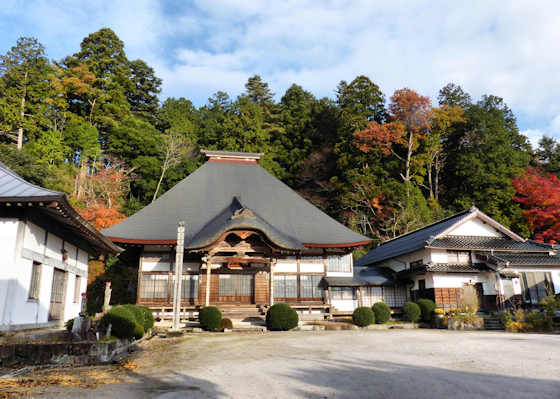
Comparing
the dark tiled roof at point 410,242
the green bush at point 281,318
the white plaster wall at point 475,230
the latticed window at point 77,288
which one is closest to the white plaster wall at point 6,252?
the latticed window at point 77,288

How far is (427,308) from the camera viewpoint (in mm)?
19891

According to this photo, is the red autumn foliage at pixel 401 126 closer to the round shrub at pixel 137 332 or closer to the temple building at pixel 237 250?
the temple building at pixel 237 250

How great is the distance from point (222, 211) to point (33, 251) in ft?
38.0

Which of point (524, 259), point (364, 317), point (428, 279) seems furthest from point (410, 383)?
point (524, 259)

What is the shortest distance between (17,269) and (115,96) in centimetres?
3354

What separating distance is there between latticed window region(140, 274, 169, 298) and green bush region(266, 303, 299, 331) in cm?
624

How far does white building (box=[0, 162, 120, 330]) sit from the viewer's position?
10.3 m

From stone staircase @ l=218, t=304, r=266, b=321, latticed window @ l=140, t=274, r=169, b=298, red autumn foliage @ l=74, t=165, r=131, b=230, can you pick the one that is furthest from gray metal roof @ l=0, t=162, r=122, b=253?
red autumn foliage @ l=74, t=165, r=131, b=230

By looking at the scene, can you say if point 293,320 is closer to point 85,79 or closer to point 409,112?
point 409,112

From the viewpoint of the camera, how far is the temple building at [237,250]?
1855cm

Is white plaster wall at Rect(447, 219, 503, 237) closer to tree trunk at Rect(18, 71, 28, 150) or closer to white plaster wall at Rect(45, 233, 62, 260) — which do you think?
white plaster wall at Rect(45, 233, 62, 260)

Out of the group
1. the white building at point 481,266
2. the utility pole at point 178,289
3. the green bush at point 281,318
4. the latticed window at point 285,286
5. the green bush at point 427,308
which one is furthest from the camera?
the white building at point 481,266

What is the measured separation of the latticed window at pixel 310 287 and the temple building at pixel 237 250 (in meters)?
0.05

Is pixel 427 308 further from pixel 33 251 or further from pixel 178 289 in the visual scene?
pixel 33 251
